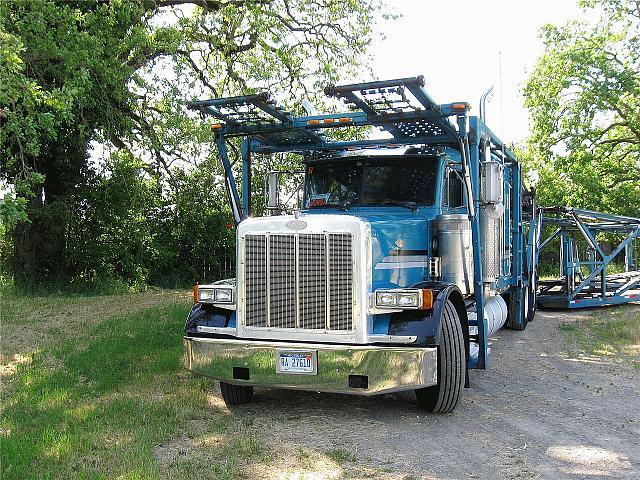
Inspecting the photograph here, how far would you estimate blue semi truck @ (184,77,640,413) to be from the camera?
18.5 ft

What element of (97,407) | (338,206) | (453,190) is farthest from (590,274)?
(97,407)

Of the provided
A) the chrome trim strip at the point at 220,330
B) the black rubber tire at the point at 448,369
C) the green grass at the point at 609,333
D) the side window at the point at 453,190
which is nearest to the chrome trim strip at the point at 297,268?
the chrome trim strip at the point at 220,330

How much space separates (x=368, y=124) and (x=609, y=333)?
664cm

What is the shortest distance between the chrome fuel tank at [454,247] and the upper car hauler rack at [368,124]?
0.51ft

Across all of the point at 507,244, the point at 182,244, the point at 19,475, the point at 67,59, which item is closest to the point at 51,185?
the point at 182,244

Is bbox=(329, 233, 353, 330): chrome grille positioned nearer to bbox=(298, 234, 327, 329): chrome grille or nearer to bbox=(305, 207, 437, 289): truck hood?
bbox=(298, 234, 327, 329): chrome grille

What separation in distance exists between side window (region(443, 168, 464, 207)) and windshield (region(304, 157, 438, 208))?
0.71ft

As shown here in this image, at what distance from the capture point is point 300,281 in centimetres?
575

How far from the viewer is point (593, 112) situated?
70.8 ft

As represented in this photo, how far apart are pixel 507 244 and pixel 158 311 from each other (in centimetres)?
675

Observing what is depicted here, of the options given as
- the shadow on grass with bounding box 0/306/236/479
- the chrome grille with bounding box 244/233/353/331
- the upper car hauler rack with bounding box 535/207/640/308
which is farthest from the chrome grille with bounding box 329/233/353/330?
the upper car hauler rack with bounding box 535/207/640/308

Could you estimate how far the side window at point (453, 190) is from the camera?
24.5 ft

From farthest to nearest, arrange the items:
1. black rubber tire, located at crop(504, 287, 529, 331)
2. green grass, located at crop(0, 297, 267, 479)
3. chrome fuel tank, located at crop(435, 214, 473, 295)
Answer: black rubber tire, located at crop(504, 287, 529, 331)
chrome fuel tank, located at crop(435, 214, 473, 295)
green grass, located at crop(0, 297, 267, 479)

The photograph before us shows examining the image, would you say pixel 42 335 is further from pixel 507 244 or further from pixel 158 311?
pixel 507 244
